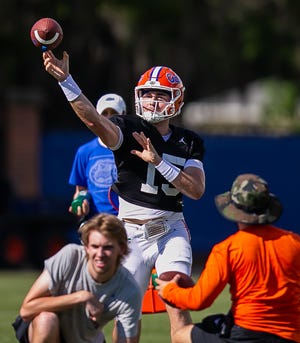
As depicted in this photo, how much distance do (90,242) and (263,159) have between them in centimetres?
1525

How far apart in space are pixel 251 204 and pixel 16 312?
6113mm

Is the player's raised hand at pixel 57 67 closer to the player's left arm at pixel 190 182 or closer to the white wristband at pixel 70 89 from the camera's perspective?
the white wristband at pixel 70 89

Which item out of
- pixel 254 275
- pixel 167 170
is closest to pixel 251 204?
pixel 254 275

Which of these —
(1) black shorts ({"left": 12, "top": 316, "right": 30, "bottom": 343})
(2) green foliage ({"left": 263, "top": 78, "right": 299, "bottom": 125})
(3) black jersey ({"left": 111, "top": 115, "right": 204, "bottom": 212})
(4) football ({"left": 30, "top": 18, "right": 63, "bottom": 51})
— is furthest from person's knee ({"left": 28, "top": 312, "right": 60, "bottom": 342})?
(2) green foliage ({"left": 263, "top": 78, "right": 299, "bottom": 125})

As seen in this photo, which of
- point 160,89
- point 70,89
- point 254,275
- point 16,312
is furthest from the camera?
point 16,312

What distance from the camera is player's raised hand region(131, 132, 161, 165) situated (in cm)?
741

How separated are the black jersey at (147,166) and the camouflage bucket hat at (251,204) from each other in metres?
1.29

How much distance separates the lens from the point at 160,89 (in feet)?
25.7

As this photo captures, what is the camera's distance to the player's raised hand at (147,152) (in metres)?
7.41

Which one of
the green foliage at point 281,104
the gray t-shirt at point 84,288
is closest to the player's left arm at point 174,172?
the gray t-shirt at point 84,288

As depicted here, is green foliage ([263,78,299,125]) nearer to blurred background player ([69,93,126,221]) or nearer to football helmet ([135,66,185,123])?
blurred background player ([69,93,126,221])

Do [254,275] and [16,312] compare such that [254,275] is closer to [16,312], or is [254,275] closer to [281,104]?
[16,312]

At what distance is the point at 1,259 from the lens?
19.7 metres

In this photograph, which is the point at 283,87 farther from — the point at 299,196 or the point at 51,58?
the point at 51,58
